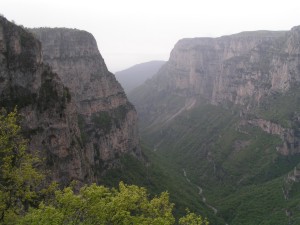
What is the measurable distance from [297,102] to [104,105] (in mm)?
99920

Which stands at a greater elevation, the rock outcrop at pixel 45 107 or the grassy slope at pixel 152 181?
the rock outcrop at pixel 45 107

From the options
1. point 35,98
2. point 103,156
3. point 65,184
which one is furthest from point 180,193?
point 35,98

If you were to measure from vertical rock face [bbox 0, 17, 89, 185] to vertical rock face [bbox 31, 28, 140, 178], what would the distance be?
159 ft

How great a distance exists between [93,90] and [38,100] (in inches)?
2887

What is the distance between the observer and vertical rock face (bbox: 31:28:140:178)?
13462cm

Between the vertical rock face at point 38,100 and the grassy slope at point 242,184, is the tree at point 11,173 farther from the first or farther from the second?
the grassy slope at point 242,184

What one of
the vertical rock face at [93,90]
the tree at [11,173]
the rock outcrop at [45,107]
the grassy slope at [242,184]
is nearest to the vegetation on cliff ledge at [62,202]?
the tree at [11,173]

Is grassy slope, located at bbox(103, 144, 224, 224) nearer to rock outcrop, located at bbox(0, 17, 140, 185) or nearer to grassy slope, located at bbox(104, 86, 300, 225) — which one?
grassy slope, located at bbox(104, 86, 300, 225)

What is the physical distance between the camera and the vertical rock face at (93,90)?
135m

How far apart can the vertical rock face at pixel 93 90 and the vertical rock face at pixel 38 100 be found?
48.5m

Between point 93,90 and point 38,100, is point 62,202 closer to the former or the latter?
point 38,100

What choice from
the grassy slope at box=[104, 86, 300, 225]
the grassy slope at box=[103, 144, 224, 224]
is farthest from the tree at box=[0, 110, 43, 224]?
the grassy slope at box=[104, 86, 300, 225]

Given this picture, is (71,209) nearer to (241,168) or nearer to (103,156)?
(103,156)

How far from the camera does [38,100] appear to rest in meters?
73.0
